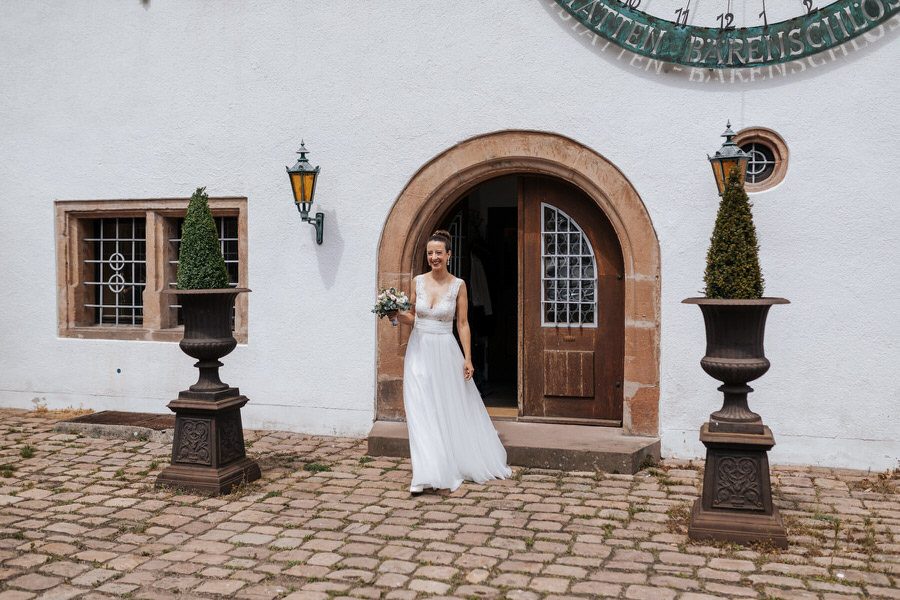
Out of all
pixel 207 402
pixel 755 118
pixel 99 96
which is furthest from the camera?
pixel 99 96

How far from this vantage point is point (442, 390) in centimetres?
587

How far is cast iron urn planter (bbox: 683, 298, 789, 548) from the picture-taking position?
4531 millimetres

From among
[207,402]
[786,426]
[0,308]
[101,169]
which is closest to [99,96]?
[101,169]

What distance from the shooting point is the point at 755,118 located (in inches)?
248

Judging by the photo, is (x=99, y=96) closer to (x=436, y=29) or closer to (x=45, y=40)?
(x=45, y=40)

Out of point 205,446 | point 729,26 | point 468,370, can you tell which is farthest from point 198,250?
point 729,26

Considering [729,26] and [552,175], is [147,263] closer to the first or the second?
[552,175]

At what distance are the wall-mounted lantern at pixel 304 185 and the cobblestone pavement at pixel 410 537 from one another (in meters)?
2.25

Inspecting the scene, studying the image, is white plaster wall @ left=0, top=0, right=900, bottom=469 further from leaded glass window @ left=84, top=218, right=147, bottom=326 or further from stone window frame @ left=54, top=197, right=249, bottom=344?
leaded glass window @ left=84, top=218, right=147, bottom=326

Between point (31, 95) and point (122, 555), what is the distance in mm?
5994

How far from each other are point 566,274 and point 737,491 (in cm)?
301

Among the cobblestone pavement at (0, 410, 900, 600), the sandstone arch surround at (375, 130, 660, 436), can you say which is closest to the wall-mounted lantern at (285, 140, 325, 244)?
the sandstone arch surround at (375, 130, 660, 436)

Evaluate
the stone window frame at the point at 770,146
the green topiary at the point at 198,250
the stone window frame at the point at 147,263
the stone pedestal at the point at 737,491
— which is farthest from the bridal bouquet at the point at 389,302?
the stone window frame at the point at 770,146

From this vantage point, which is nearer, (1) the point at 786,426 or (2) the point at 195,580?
(2) the point at 195,580
